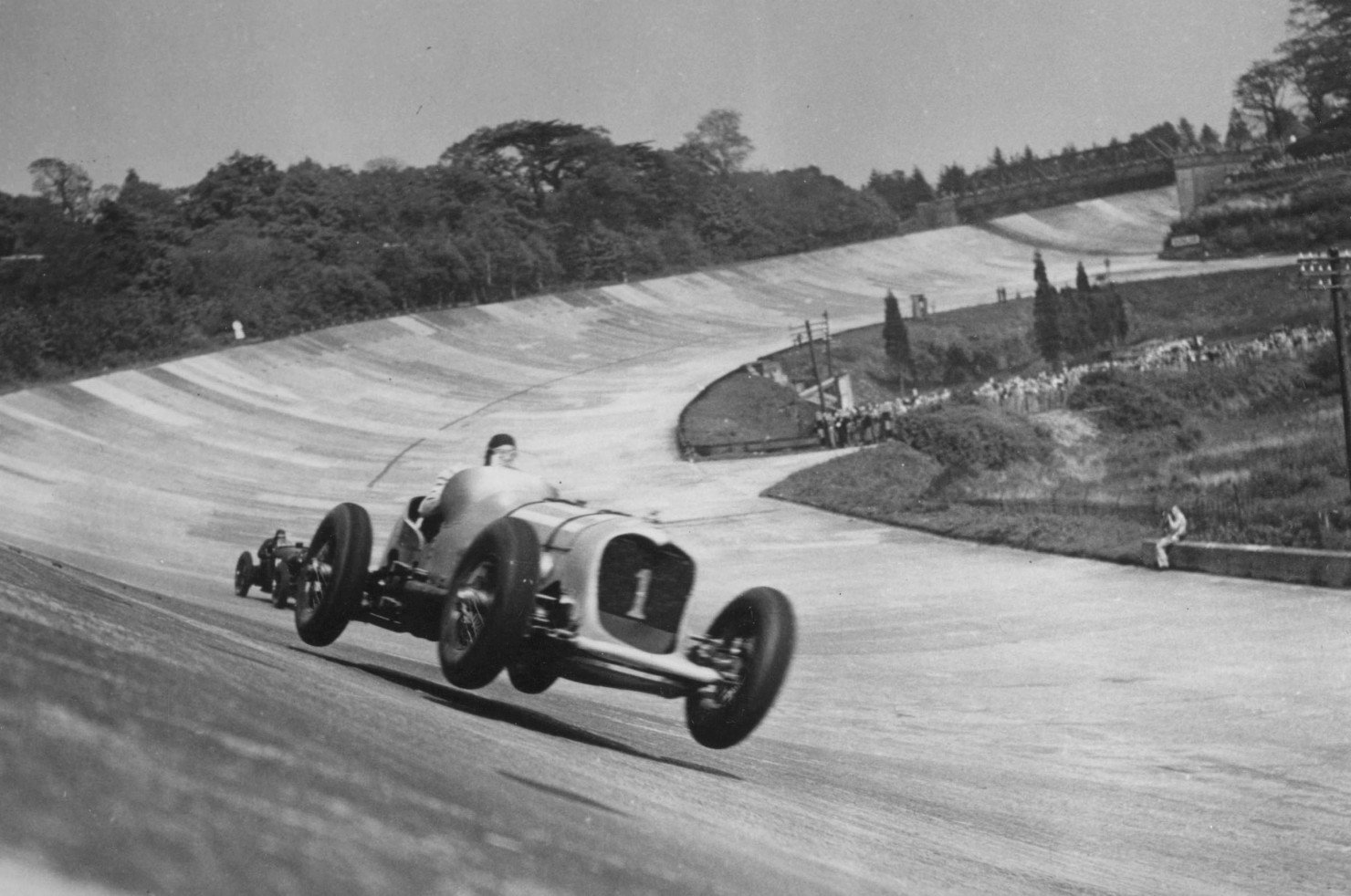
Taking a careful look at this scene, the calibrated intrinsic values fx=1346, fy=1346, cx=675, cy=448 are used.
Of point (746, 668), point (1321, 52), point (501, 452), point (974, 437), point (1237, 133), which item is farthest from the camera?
point (1237, 133)

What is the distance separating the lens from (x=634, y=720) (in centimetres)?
1089

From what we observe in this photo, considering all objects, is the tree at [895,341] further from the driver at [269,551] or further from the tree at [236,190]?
the driver at [269,551]

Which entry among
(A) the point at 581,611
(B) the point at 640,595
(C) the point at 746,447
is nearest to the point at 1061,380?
(C) the point at 746,447

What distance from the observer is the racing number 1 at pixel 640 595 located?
27.0 ft

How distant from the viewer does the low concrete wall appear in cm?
1778

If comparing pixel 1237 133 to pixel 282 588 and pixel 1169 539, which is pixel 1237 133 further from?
pixel 282 588

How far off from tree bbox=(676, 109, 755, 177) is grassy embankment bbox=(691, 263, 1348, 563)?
4317cm

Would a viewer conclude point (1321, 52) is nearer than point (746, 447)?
Yes

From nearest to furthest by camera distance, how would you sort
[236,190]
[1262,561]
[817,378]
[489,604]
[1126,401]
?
[489,604] → [1262,561] → [1126,401] → [817,378] → [236,190]

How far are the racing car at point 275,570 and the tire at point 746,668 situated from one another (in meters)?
7.69

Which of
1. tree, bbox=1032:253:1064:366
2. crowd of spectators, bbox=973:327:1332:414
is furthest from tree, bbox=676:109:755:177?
crowd of spectators, bbox=973:327:1332:414

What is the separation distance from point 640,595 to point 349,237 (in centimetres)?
5392

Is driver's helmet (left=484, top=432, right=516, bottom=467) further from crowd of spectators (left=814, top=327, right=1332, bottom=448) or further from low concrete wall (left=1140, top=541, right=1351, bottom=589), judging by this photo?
crowd of spectators (left=814, top=327, right=1332, bottom=448)

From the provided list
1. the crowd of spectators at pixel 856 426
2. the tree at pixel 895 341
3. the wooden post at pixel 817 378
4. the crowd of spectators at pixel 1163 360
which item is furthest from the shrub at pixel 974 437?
the tree at pixel 895 341
